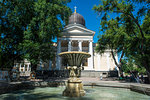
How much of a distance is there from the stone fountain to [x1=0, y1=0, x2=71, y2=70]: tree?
8.47 m

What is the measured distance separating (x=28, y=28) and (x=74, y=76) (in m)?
11.5

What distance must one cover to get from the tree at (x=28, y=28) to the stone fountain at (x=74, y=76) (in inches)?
333

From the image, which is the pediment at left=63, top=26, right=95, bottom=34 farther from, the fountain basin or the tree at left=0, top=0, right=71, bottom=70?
the fountain basin

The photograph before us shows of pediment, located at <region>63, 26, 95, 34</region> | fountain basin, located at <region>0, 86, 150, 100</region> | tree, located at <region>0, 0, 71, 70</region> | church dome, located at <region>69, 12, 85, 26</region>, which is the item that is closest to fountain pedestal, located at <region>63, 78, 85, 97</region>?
fountain basin, located at <region>0, 86, 150, 100</region>

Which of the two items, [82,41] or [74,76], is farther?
[82,41]

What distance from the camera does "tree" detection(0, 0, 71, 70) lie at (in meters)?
15.4

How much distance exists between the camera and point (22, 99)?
5.74 metres

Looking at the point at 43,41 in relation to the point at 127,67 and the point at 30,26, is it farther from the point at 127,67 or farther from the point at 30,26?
the point at 127,67

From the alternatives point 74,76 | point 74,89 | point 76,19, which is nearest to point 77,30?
point 76,19

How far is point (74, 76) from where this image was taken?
7.40 meters

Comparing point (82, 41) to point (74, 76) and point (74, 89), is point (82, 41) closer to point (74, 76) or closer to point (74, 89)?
point (74, 76)

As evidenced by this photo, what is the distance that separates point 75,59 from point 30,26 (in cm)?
1095

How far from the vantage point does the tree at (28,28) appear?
15.4 meters

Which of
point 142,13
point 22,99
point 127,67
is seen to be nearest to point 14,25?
point 22,99
